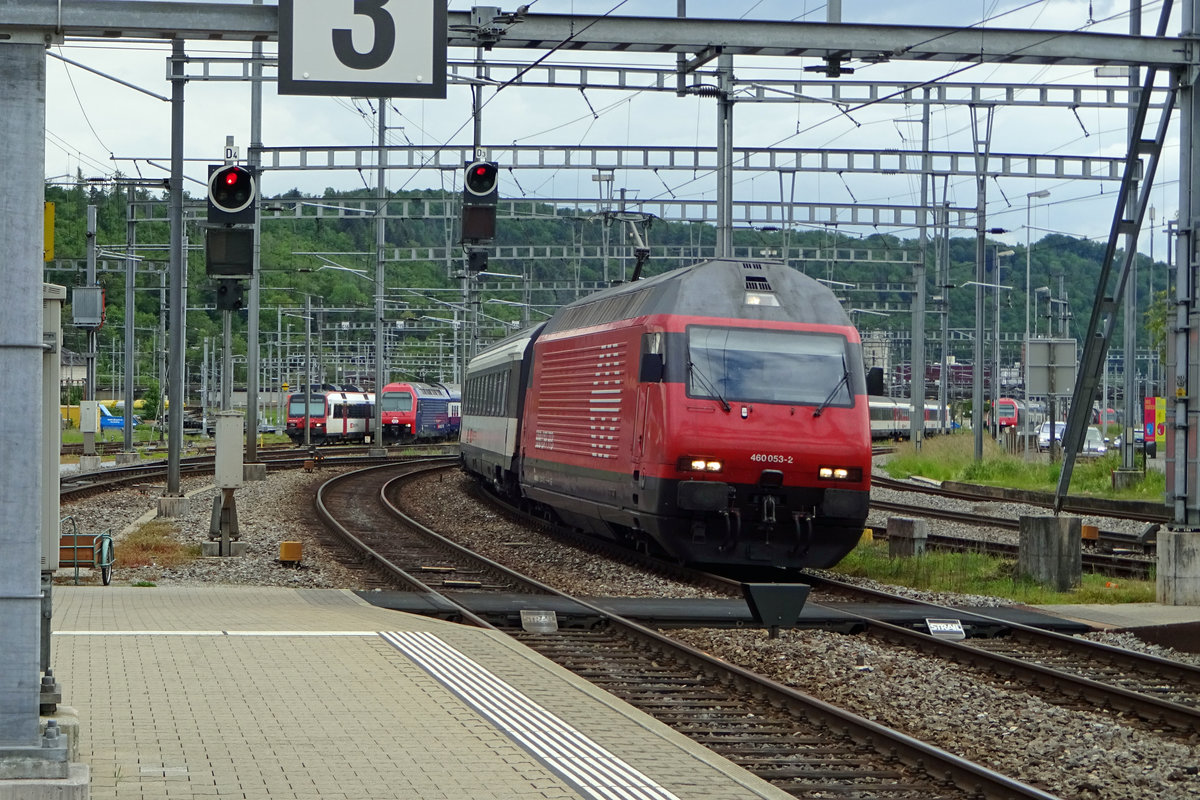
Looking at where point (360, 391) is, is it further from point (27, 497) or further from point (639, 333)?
point (27, 497)

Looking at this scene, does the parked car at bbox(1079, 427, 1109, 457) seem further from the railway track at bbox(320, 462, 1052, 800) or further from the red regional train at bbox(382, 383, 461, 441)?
the railway track at bbox(320, 462, 1052, 800)

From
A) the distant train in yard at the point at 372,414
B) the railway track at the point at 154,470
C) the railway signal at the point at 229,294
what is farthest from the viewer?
the distant train in yard at the point at 372,414

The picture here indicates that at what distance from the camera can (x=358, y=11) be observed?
7.50m

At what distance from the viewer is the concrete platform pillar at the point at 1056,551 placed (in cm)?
1644

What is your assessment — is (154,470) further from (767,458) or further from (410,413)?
(410,413)

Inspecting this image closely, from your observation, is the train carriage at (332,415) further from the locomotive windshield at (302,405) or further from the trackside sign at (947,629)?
the trackside sign at (947,629)

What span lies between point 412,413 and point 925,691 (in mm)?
60840

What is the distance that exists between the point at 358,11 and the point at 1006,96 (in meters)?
23.4

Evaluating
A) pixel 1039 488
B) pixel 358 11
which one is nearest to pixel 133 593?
pixel 358 11

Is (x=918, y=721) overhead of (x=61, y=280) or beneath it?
beneath

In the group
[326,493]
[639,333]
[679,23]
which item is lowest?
[326,493]

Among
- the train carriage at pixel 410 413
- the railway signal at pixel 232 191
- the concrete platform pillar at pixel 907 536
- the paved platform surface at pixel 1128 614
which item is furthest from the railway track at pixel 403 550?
the train carriage at pixel 410 413

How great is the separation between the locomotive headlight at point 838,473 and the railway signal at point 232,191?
6589 mm

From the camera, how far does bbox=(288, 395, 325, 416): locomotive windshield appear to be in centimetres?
6650
